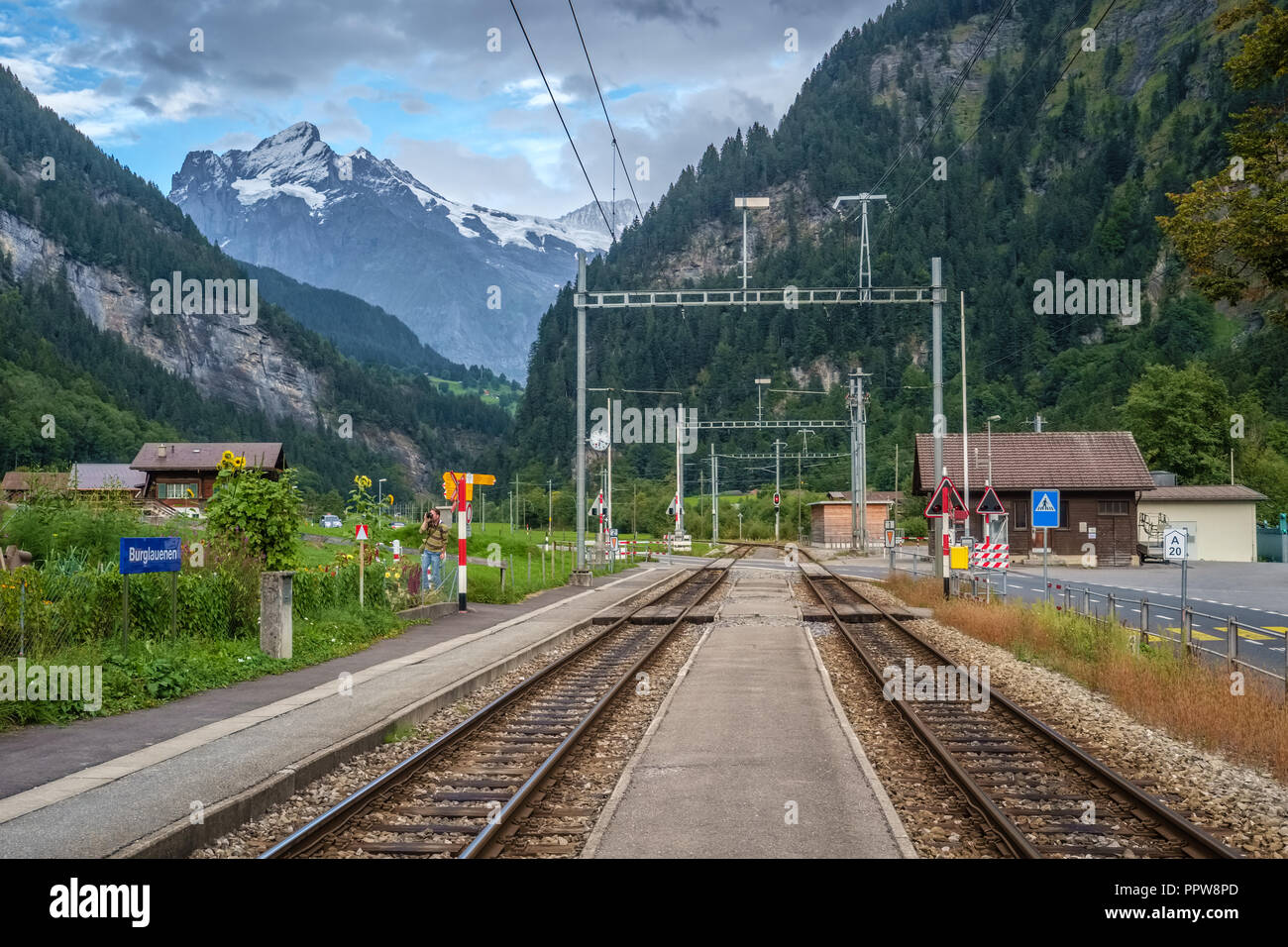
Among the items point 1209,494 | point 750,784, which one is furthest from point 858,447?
point 750,784

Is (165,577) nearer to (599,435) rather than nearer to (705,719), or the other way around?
(705,719)

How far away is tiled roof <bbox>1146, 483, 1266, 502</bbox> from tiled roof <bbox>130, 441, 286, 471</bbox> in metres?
70.6

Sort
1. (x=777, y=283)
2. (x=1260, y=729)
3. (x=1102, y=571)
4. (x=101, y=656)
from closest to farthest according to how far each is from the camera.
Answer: (x=1260, y=729), (x=101, y=656), (x=1102, y=571), (x=777, y=283)

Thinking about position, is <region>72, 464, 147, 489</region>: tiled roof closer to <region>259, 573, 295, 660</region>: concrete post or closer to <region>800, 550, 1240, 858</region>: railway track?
<region>259, 573, 295, 660</region>: concrete post

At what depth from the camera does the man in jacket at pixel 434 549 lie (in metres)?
26.7

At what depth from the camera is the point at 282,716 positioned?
12.1 metres

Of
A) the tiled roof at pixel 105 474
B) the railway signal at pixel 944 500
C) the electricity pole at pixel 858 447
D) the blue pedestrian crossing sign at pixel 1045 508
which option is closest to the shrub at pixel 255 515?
the railway signal at pixel 944 500

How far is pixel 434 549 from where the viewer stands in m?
27.4

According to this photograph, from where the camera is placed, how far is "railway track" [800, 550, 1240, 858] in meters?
7.75

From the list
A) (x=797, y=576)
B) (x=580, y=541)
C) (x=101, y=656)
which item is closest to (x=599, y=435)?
(x=580, y=541)

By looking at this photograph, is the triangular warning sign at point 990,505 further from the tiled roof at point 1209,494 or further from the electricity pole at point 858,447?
the tiled roof at point 1209,494

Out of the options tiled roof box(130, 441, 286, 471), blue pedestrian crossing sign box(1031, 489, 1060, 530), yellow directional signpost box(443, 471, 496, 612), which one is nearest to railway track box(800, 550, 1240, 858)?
blue pedestrian crossing sign box(1031, 489, 1060, 530)

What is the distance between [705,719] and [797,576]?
35036 mm

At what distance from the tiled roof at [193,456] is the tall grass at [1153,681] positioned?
8713 cm
